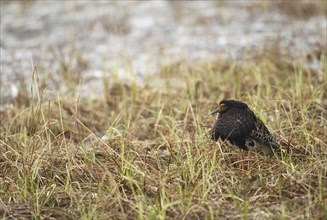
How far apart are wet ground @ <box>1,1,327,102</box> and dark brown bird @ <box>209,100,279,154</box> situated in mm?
2693

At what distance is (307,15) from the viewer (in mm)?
8758

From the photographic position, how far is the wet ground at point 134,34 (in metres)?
7.04

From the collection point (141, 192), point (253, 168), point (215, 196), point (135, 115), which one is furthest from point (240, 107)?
point (135, 115)

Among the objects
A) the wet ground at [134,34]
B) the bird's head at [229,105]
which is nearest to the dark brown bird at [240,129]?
the bird's head at [229,105]

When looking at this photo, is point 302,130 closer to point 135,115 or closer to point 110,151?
point 110,151

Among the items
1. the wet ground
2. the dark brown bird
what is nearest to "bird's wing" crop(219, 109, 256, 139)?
the dark brown bird

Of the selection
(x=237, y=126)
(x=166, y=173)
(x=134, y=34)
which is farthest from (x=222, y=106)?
(x=134, y=34)

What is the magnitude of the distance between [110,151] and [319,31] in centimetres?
468

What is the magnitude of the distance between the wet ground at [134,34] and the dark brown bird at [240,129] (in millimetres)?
2693

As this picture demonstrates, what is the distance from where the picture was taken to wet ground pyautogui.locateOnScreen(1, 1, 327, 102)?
704 cm

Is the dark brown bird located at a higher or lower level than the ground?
higher

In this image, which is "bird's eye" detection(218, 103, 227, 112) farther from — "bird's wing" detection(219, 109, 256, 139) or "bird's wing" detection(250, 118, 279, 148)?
"bird's wing" detection(250, 118, 279, 148)

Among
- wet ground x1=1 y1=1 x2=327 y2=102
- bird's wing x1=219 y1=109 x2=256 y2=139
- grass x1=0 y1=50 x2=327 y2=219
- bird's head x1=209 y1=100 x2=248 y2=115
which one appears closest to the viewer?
grass x1=0 y1=50 x2=327 y2=219

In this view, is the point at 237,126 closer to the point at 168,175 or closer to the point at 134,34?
the point at 168,175
